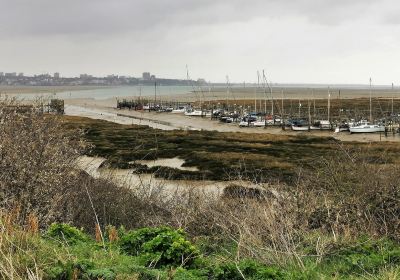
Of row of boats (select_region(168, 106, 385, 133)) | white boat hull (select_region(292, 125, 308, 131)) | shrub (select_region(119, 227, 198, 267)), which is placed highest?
shrub (select_region(119, 227, 198, 267))

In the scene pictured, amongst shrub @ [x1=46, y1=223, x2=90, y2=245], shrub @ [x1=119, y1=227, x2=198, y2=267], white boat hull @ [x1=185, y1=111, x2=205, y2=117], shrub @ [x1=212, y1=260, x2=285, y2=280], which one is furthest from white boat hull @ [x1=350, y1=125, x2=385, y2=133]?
shrub @ [x1=212, y1=260, x2=285, y2=280]

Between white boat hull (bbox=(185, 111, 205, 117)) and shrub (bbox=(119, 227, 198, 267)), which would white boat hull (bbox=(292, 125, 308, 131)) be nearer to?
white boat hull (bbox=(185, 111, 205, 117))

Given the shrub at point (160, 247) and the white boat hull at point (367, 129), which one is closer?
the shrub at point (160, 247)

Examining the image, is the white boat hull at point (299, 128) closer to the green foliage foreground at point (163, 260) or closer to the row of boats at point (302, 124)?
the row of boats at point (302, 124)

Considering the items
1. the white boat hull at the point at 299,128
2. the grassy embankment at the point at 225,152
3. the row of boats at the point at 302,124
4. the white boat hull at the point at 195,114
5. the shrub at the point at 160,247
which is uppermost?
the white boat hull at the point at 195,114

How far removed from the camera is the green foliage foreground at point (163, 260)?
19.2 feet

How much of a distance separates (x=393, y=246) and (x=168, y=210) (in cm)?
731

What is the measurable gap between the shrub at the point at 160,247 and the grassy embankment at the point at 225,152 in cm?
1642

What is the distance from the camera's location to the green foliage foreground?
5.84m

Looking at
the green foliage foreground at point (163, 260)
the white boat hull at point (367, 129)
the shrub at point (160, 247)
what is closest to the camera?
the green foliage foreground at point (163, 260)

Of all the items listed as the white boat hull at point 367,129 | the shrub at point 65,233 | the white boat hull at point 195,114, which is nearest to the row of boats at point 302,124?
the white boat hull at point 367,129

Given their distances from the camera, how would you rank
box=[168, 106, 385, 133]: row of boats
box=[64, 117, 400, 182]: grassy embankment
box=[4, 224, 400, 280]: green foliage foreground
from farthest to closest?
box=[168, 106, 385, 133]: row of boats
box=[64, 117, 400, 182]: grassy embankment
box=[4, 224, 400, 280]: green foliage foreground

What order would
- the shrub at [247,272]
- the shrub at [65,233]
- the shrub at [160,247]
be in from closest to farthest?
the shrub at [247,272], the shrub at [160,247], the shrub at [65,233]

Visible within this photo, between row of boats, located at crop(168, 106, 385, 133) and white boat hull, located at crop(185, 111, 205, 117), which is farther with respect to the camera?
white boat hull, located at crop(185, 111, 205, 117)
